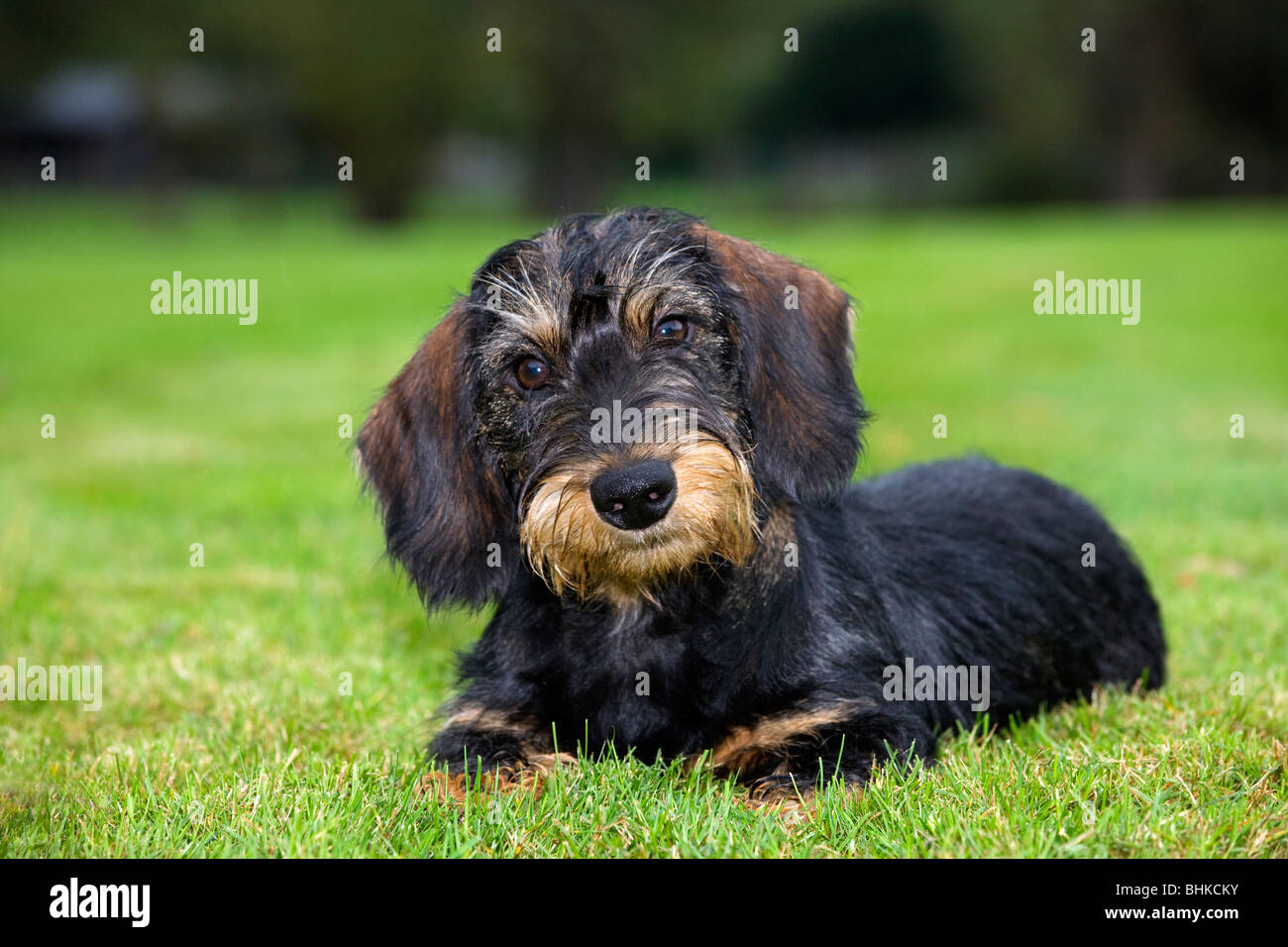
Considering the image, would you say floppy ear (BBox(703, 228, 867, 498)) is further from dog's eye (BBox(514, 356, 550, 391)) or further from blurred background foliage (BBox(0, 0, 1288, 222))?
blurred background foliage (BBox(0, 0, 1288, 222))

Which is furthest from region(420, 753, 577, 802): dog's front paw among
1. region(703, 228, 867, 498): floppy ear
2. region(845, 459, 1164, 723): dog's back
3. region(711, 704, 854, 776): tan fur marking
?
region(845, 459, 1164, 723): dog's back

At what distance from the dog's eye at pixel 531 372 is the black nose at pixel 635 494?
0.66 meters

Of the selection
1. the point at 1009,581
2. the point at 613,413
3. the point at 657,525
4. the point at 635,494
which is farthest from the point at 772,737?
the point at 1009,581

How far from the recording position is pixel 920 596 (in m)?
5.04

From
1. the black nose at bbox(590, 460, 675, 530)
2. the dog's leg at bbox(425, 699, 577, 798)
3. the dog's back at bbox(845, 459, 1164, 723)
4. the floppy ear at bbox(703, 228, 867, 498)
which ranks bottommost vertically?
the dog's leg at bbox(425, 699, 577, 798)

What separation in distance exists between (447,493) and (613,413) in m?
0.89

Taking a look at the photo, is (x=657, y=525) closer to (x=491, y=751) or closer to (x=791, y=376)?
(x=791, y=376)

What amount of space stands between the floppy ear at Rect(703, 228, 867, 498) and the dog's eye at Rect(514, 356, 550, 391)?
0.67 m

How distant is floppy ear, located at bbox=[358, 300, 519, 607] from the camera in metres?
4.57

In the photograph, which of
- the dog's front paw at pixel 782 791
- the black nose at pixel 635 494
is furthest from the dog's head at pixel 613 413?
the dog's front paw at pixel 782 791

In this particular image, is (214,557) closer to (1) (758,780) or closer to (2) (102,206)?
(1) (758,780)

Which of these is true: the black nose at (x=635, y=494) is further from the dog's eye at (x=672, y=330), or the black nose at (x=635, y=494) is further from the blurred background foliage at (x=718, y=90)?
the blurred background foliage at (x=718, y=90)

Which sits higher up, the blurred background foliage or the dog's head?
the blurred background foliage
